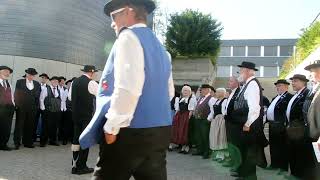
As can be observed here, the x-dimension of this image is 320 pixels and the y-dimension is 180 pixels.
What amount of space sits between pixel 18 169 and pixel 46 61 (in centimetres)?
647

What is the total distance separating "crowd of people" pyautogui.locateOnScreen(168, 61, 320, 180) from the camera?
579 centimetres

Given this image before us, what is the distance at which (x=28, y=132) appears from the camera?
32.9 feet

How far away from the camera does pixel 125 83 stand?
102 inches

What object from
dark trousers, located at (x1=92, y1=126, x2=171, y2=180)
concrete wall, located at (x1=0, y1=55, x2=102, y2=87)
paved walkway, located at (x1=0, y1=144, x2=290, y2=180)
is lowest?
paved walkway, located at (x1=0, y1=144, x2=290, y2=180)

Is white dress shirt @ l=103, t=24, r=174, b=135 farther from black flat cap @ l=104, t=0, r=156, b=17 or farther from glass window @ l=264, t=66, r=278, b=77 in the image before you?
glass window @ l=264, t=66, r=278, b=77

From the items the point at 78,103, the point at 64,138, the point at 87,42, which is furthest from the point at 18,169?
the point at 87,42

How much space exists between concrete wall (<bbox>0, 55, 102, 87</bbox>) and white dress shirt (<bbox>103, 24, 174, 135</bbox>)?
10074 millimetres

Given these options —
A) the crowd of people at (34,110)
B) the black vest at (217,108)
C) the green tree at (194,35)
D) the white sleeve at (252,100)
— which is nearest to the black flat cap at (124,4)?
the white sleeve at (252,100)

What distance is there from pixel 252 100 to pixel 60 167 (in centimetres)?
360

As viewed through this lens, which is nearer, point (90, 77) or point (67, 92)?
point (90, 77)

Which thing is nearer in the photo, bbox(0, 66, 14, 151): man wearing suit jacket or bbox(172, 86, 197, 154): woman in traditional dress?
bbox(0, 66, 14, 151): man wearing suit jacket

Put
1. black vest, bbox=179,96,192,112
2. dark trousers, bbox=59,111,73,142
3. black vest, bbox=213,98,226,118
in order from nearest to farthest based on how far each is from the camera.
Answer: black vest, bbox=213,98,226,118 < black vest, bbox=179,96,192,112 < dark trousers, bbox=59,111,73,142

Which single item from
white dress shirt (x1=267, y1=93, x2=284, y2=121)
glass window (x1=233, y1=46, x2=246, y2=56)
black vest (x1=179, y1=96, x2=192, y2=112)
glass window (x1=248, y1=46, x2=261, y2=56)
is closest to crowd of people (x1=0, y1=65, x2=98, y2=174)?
black vest (x1=179, y1=96, x2=192, y2=112)

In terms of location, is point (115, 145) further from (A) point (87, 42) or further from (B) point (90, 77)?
(A) point (87, 42)
